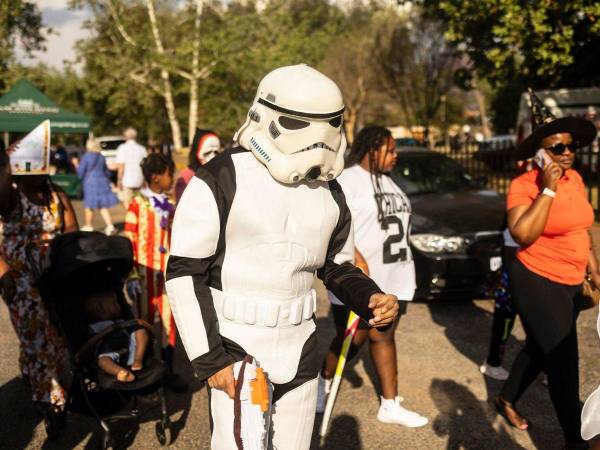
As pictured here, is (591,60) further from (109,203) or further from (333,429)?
(333,429)

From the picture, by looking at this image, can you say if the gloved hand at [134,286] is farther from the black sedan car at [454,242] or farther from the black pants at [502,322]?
the black sedan car at [454,242]

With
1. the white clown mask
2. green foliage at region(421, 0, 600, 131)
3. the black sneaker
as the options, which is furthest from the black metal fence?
the black sneaker

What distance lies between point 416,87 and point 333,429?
31.4 meters

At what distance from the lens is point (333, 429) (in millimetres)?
4223

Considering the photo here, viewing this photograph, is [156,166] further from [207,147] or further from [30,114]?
[30,114]

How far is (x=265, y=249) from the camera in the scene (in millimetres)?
2404

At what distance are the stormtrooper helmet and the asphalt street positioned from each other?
224 centimetres

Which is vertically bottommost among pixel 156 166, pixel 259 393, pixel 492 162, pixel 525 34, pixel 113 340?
pixel 113 340

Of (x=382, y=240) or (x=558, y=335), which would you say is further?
(x=382, y=240)

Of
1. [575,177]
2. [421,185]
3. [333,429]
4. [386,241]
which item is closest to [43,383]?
[333,429]

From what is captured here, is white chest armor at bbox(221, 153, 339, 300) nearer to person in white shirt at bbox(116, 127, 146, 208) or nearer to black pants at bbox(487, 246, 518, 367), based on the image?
black pants at bbox(487, 246, 518, 367)

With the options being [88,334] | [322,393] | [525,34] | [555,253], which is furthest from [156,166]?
[525,34]

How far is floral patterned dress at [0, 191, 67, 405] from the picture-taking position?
4258 millimetres

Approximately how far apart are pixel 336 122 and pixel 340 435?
7.93 ft
